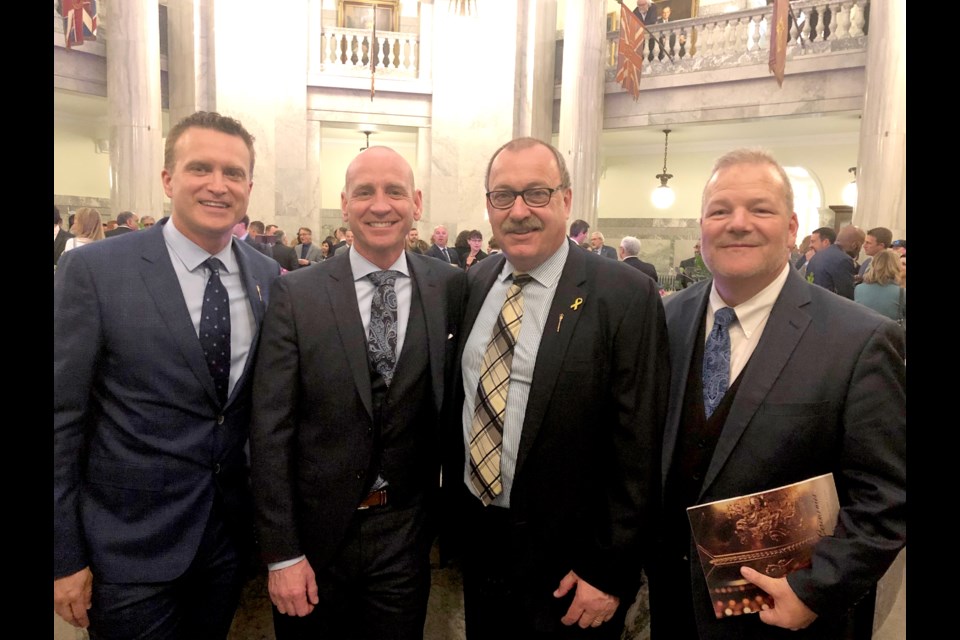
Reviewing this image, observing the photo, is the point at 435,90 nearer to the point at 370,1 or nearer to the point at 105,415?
the point at 370,1

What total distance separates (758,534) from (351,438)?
1250 mm

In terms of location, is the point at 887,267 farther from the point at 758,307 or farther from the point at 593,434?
the point at 593,434

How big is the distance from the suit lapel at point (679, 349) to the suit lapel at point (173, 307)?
146 cm

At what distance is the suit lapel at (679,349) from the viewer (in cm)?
197

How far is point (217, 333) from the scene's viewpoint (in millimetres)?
2074

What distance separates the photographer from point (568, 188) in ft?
7.21

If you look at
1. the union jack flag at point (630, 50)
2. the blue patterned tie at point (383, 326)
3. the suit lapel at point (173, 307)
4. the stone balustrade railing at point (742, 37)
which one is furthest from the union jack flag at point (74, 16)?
the blue patterned tie at point (383, 326)

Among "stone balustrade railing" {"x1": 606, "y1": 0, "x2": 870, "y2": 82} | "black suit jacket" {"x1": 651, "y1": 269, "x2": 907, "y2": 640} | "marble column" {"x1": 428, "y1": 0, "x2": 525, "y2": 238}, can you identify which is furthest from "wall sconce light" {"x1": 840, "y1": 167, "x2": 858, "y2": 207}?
"black suit jacket" {"x1": 651, "y1": 269, "x2": 907, "y2": 640}

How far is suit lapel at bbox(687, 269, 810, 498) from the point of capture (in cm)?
182

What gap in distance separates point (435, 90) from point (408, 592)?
569 inches

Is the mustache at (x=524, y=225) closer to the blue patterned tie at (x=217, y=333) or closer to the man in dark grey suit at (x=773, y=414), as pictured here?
the man in dark grey suit at (x=773, y=414)

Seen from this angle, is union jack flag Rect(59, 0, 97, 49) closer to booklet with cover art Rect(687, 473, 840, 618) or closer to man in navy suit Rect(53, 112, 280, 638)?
man in navy suit Rect(53, 112, 280, 638)

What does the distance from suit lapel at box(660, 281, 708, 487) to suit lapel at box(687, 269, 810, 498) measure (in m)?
0.15
